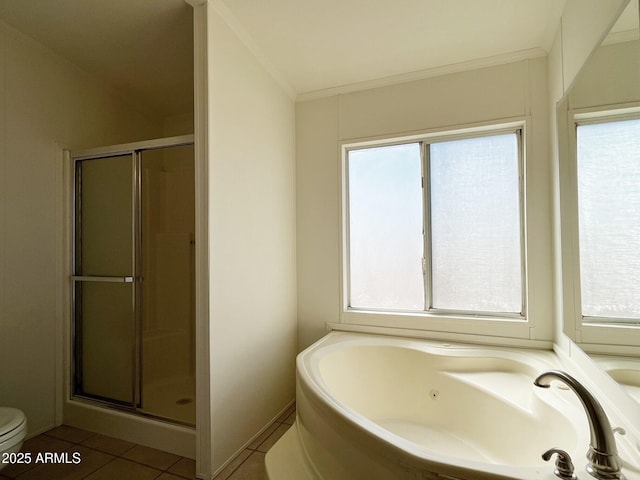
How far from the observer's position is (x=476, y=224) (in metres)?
2.21

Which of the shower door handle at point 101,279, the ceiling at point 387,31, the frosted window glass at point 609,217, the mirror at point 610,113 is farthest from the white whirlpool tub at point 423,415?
the ceiling at point 387,31

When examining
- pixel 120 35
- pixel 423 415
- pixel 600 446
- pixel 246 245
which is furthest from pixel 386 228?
pixel 120 35

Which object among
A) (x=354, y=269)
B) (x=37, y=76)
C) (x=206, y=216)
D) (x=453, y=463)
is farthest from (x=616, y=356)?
(x=37, y=76)

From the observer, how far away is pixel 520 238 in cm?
211

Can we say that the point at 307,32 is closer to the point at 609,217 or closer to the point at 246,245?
the point at 246,245

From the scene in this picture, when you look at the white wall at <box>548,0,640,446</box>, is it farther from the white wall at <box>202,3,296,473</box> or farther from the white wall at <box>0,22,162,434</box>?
the white wall at <box>0,22,162,434</box>

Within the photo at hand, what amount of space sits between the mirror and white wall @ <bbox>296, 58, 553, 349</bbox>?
0.43 m

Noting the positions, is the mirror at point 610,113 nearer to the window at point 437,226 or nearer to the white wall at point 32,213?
the window at point 437,226

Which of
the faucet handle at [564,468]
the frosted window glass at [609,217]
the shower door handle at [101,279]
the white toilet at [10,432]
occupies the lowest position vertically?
the white toilet at [10,432]

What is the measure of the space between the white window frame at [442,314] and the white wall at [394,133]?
0.05 metres

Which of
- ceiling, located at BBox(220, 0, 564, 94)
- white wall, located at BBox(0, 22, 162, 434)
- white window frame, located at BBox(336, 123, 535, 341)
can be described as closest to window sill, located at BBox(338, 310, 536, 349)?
white window frame, located at BBox(336, 123, 535, 341)

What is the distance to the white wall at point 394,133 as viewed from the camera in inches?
78.4

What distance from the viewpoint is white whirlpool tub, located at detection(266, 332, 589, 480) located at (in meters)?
Result: 1.06

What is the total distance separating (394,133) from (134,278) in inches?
82.7
